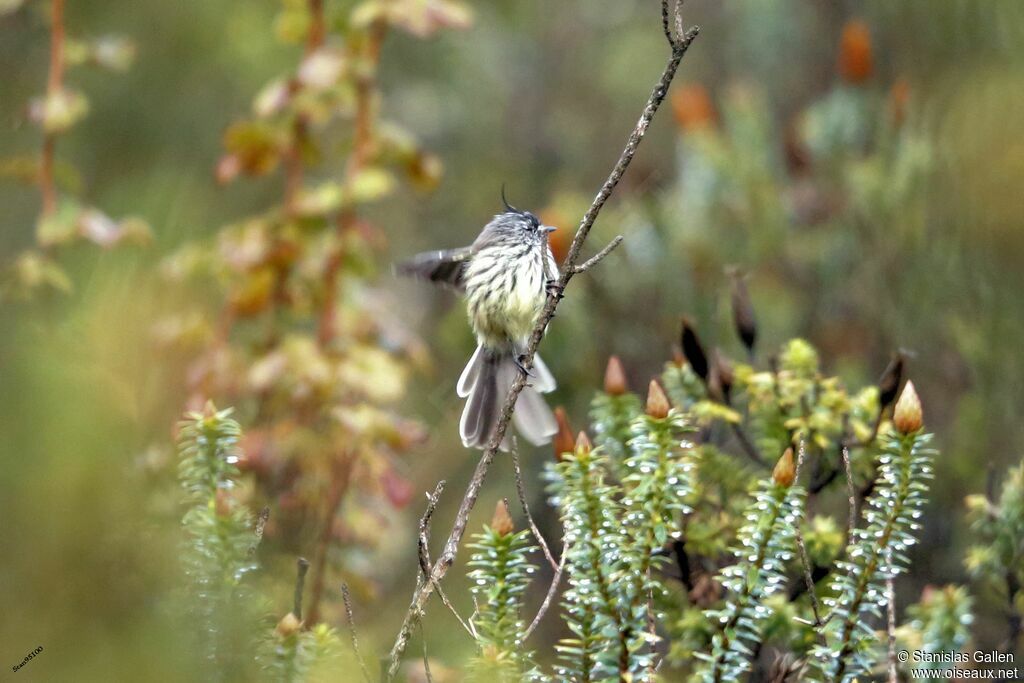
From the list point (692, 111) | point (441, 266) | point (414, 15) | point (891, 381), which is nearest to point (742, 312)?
point (891, 381)

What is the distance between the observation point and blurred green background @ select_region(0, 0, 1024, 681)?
2.63 feet

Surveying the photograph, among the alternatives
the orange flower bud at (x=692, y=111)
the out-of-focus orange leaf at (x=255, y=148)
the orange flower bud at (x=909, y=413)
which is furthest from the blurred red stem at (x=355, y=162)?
the orange flower bud at (x=909, y=413)

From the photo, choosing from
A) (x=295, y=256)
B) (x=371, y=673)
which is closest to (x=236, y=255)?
(x=295, y=256)

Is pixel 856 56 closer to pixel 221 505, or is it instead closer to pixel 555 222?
pixel 555 222

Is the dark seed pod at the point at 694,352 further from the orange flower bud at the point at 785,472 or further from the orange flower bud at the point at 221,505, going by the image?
the orange flower bud at the point at 221,505

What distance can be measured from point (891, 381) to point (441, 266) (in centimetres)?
222

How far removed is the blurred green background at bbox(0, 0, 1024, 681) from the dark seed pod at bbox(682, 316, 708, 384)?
708 mm

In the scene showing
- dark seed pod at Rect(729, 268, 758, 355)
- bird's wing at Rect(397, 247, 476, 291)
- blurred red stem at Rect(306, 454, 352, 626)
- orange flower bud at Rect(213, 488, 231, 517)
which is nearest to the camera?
orange flower bud at Rect(213, 488, 231, 517)

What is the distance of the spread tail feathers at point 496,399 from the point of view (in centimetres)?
296

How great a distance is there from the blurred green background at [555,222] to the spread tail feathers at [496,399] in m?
0.18

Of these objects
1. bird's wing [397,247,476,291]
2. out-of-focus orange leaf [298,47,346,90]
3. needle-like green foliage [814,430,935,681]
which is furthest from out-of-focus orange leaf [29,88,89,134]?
needle-like green foliage [814,430,935,681]

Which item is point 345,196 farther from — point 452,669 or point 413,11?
point 452,669

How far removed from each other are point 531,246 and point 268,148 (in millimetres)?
1025

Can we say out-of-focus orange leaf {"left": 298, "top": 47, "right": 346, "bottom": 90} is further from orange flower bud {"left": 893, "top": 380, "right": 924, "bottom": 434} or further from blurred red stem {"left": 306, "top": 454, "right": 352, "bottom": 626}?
orange flower bud {"left": 893, "top": 380, "right": 924, "bottom": 434}
